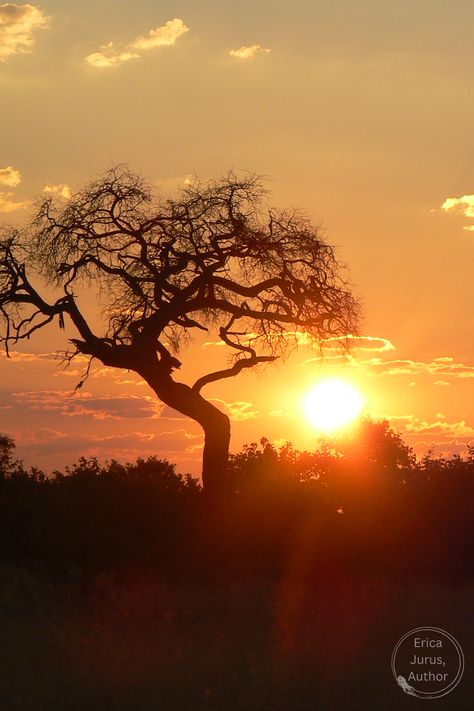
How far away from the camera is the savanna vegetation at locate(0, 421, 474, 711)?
16.0 meters

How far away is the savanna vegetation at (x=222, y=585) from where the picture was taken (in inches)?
631

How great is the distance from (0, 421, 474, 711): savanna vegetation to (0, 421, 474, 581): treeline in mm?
54

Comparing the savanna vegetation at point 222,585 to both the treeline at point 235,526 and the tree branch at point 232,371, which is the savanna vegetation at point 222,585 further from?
the tree branch at point 232,371

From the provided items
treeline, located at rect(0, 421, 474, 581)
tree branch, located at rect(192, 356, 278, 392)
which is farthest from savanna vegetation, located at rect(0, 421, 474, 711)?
tree branch, located at rect(192, 356, 278, 392)

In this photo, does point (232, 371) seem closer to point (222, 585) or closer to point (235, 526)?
point (235, 526)

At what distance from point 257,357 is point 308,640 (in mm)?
16642

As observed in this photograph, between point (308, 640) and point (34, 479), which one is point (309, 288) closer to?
point (34, 479)

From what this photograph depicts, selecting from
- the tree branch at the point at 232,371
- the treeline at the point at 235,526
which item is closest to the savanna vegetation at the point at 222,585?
the treeline at the point at 235,526

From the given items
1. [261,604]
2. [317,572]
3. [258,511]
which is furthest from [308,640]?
[258,511]

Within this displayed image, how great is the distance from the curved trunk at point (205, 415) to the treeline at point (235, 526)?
1.26 meters

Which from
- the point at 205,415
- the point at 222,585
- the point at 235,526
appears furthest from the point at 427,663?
the point at 205,415

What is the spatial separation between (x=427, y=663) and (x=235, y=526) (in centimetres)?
888

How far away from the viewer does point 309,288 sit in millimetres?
34531

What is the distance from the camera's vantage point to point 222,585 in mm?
A: 22844
